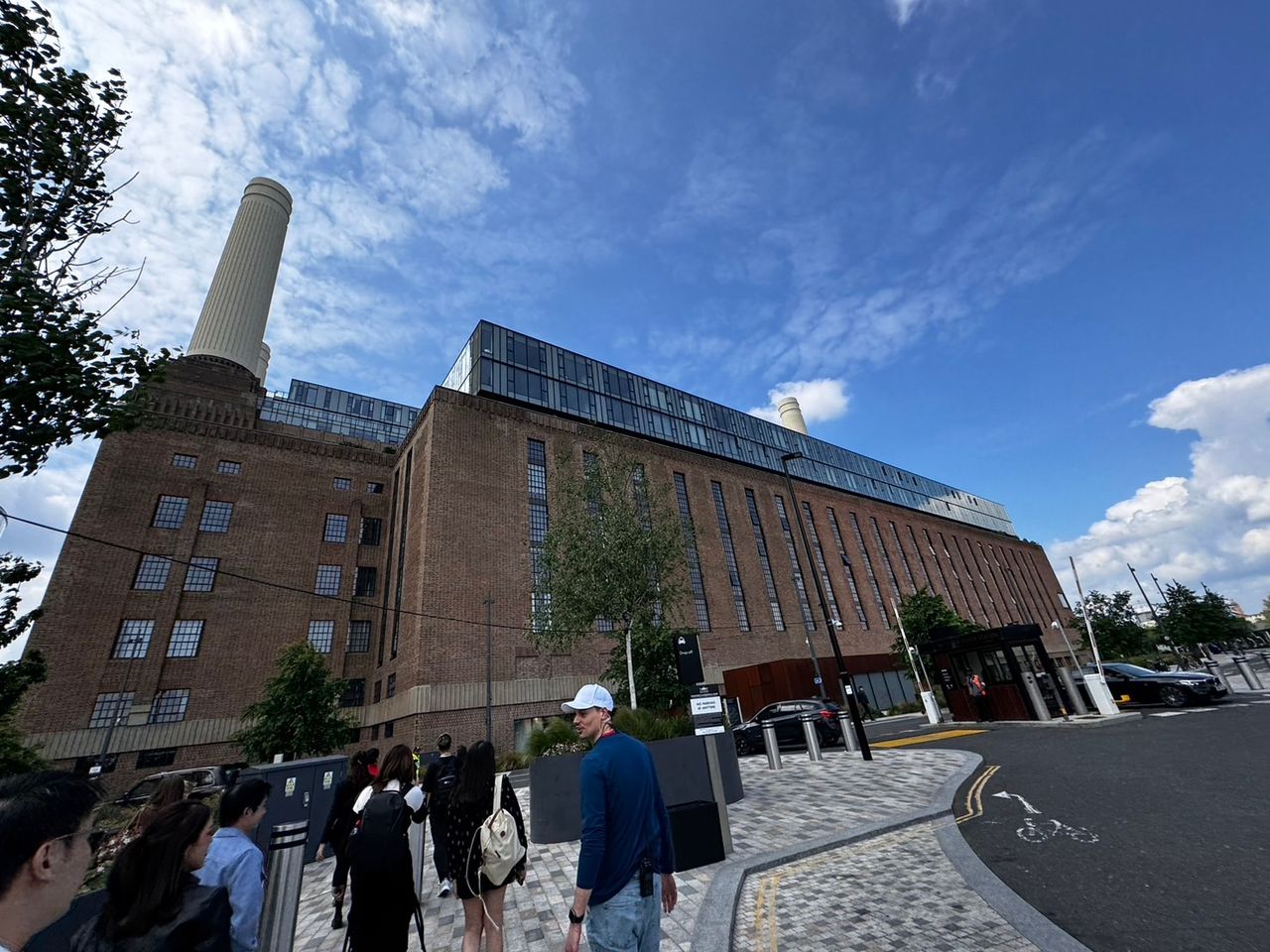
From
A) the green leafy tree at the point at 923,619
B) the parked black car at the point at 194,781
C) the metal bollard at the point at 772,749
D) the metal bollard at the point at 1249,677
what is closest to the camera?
the metal bollard at the point at 772,749

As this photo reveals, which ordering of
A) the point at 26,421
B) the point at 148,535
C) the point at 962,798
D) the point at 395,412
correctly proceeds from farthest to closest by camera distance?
the point at 395,412, the point at 148,535, the point at 962,798, the point at 26,421

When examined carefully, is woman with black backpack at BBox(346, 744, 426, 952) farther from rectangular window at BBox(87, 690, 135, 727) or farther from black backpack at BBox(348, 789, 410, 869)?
rectangular window at BBox(87, 690, 135, 727)

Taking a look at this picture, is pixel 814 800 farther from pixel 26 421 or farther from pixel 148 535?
pixel 148 535

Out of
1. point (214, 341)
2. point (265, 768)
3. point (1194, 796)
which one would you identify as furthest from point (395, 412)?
point (1194, 796)

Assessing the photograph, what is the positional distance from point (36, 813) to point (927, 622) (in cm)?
4186

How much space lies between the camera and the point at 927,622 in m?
36.0

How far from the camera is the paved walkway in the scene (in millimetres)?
4594

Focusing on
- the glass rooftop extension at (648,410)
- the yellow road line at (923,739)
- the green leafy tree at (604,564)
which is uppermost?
the glass rooftop extension at (648,410)

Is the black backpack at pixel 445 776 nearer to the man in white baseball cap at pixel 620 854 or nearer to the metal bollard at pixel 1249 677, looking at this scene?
the man in white baseball cap at pixel 620 854

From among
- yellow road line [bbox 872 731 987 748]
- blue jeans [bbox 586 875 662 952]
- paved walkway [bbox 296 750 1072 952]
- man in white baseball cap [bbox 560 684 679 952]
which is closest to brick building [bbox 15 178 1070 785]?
yellow road line [bbox 872 731 987 748]

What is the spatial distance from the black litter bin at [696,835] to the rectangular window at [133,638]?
113ft

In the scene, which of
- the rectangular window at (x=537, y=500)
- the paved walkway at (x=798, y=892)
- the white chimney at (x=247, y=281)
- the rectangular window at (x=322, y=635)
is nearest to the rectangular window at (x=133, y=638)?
the rectangular window at (x=322, y=635)

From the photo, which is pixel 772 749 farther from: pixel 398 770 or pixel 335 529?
pixel 335 529

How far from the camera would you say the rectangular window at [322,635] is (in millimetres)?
32469
